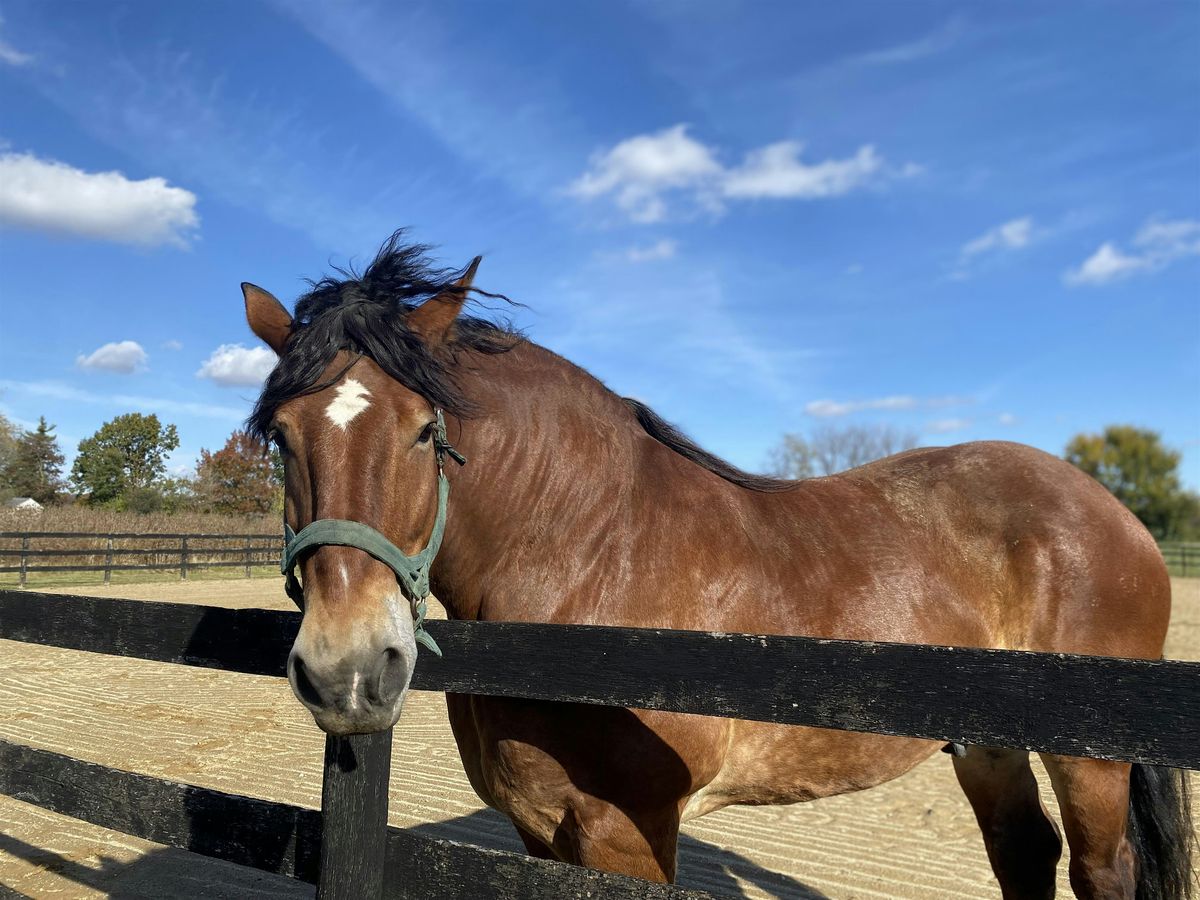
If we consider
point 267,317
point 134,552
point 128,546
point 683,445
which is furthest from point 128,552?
point 683,445

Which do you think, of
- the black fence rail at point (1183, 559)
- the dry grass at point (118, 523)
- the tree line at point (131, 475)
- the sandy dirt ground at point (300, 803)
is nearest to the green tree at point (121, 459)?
the tree line at point (131, 475)

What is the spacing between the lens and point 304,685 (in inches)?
68.6

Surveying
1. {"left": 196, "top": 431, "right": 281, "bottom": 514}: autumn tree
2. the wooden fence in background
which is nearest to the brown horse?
the wooden fence in background

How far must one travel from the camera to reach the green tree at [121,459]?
138 feet

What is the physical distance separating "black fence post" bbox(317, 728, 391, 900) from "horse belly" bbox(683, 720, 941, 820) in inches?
40.3

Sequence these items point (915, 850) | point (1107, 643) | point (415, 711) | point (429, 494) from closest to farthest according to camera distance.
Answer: point (429, 494) < point (1107, 643) < point (915, 850) < point (415, 711)

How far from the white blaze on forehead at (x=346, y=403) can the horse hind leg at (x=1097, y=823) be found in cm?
295

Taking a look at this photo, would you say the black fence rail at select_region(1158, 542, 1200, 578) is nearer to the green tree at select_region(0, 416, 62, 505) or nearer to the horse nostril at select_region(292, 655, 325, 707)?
the horse nostril at select_region(292, 655, 325, 707)

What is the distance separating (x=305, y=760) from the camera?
6.28 metres


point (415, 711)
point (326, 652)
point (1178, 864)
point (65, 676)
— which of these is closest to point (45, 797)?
point (326, 652)

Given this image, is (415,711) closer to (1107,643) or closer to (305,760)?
(305,760)

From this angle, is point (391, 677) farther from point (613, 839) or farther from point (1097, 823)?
point (1097, 823)

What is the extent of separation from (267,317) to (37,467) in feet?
154

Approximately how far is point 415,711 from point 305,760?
2258mm
